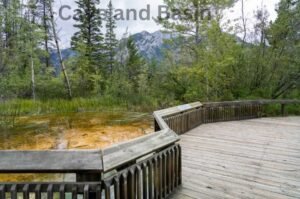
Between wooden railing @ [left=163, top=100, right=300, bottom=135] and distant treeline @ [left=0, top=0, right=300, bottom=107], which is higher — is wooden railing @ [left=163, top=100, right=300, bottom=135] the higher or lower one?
the lower one

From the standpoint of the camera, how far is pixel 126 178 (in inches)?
88.7

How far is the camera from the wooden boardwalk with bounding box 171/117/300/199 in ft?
10.3

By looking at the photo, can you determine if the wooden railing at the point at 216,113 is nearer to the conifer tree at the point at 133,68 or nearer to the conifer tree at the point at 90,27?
the conifer tree at the point at 133,68

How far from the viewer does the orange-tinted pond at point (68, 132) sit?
6.75m

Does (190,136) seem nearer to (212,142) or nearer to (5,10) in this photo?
(212,142)

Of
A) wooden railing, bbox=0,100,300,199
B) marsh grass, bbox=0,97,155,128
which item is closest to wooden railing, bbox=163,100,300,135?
wooden railing, bbox=0,100,300,199

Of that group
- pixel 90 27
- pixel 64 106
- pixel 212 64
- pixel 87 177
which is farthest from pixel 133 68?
pixel 87 177

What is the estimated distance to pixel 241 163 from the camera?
4.20 m

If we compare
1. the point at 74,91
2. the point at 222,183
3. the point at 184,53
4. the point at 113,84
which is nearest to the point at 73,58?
the point at 74,91

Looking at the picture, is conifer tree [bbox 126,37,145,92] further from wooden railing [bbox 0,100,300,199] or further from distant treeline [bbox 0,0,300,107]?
wooden railing [bbox 0,100,300,199]

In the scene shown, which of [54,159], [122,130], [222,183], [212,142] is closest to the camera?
[54,159]

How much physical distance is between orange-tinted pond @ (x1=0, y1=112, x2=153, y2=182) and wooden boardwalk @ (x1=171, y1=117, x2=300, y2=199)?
2350 millimetres

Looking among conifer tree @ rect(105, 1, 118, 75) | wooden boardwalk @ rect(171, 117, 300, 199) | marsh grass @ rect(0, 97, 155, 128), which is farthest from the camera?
conifer tree @ rect(105, 1, 118, 75)

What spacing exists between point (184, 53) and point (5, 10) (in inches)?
347
